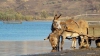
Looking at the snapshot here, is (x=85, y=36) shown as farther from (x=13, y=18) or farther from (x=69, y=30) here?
(x=13, y=18)

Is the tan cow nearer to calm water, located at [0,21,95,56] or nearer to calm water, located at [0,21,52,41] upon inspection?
calm water, located at [0,21,95,56]

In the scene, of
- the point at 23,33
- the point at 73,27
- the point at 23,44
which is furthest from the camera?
the point at 23,33

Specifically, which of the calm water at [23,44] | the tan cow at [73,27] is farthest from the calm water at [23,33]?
the tan cow at [73,27]

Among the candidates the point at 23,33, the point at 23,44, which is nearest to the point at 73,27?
the point at 23,44

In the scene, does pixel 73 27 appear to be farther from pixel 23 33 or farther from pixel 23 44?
pixel 23 33

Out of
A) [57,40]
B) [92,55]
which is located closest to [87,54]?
[92,55]

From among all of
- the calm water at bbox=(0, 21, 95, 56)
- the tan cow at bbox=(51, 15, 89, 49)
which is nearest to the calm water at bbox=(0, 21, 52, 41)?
the calm water at bbox=(0, 21, 95, 56)

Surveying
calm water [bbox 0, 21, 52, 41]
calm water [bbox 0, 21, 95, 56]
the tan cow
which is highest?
the tan cow

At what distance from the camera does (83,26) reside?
91.6 ft

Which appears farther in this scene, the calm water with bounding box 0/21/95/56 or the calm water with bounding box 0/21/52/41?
the calm water with bounding box 0/21/52/41

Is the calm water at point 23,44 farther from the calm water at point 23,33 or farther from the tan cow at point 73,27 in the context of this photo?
the tan cow at point 73,27

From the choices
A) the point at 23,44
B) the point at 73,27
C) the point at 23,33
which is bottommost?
the point at 23,33

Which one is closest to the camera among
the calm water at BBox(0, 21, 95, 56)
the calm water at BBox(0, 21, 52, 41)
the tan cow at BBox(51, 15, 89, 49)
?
the tan cow at BBox(51, 15, 89, 49)

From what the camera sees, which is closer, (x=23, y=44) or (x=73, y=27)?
(x=73, y=27)
